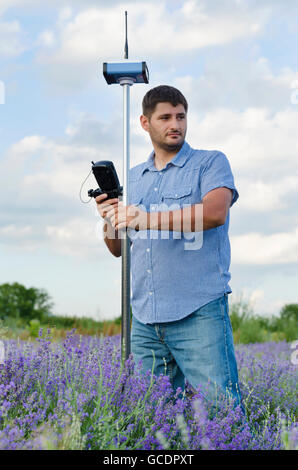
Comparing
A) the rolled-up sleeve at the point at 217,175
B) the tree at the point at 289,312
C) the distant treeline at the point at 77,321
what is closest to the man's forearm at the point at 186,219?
the rolled-up sleeve at the point at 217,175

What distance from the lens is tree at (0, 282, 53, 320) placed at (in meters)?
12.1

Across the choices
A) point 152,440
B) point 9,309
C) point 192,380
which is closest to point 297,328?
point 9,309

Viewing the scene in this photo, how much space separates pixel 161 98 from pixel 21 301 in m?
9.23

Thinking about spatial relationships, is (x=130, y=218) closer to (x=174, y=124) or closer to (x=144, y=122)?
(x=174, y=124)

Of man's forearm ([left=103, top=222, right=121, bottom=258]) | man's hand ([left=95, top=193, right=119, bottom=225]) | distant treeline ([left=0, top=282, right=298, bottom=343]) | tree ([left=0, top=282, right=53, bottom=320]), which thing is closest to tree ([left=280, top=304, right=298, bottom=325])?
distant treeline ([left=0, top=282, right=298, bottom=343])

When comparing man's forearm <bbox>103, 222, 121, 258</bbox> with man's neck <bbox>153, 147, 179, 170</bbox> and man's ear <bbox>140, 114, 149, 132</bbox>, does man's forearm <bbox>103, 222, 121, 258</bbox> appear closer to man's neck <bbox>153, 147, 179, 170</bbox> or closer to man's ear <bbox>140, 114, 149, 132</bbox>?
man's neck <bbox>153, 147, 179, 170</bbox>

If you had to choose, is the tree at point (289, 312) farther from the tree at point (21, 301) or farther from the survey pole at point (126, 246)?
the survey pole at point (126, 246)

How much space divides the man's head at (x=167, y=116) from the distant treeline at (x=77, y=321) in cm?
560

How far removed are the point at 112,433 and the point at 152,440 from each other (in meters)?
0.21

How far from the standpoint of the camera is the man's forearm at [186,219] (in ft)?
10.4

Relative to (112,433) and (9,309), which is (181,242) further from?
(9,309)

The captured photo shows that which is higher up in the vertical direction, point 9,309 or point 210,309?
point 9,309

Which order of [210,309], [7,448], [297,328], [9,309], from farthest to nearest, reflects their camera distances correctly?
[9,309], [297,328], [210,309], [7,448]

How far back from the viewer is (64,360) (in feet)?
12.0
